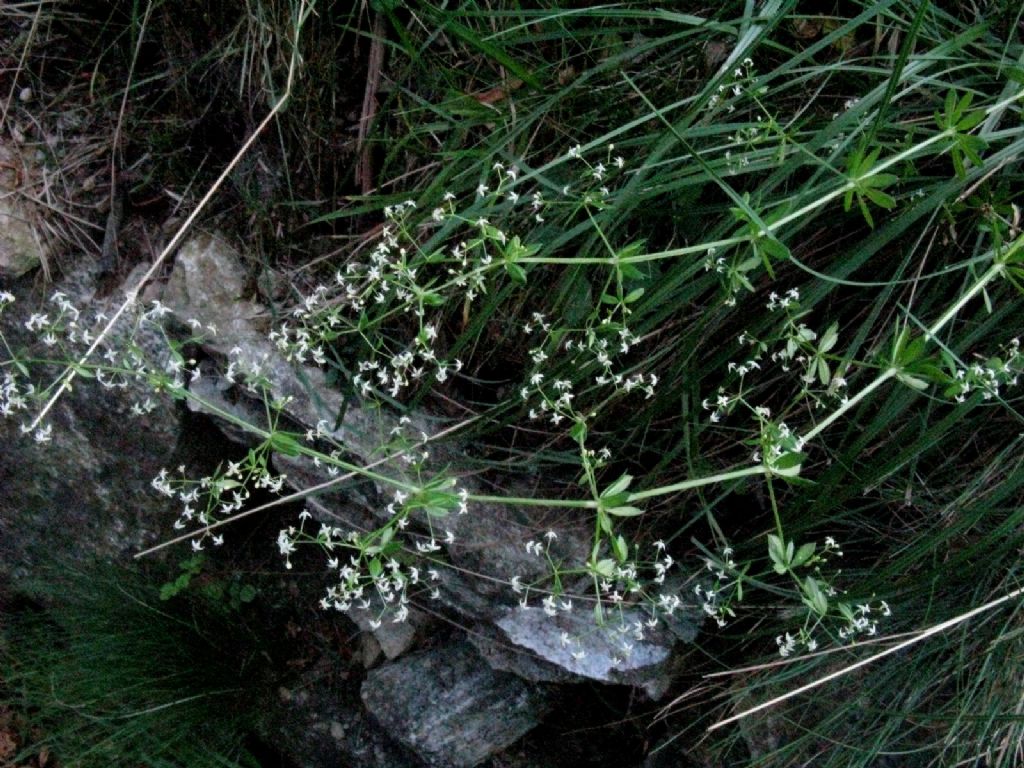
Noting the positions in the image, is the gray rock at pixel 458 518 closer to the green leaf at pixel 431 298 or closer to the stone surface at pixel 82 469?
the stone surface at pixel 82 469

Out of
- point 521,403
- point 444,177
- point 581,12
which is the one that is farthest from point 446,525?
point 581,12

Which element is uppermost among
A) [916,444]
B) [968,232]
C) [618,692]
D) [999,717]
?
[968,232]

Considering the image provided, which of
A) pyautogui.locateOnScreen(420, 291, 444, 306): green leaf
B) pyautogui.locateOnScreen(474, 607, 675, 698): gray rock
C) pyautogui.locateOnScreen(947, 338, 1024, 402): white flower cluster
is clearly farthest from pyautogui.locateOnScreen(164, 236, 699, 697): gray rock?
pyautogui.locateOnScreen(947, 338, 1024, 402): white flower cluster

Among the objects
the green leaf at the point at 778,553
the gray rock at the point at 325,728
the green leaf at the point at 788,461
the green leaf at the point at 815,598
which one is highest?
the green leaf at the point at 788,461

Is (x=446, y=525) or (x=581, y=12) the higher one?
(x=581, y=12)

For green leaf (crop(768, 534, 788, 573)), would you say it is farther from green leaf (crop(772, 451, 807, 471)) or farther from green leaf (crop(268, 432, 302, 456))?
green leaf (crop(268, 432, 302, 456))

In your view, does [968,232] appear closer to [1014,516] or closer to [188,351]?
[1014,516]

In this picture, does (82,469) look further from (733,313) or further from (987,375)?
(987,375)

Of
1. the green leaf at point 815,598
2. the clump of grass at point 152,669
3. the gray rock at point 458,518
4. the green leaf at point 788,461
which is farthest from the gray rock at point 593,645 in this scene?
the clump of grass at point 152,669

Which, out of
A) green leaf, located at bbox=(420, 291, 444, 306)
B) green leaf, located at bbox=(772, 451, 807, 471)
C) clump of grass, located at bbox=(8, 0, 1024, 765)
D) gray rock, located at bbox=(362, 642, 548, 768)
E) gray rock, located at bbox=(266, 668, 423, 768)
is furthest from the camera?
gray rock, located at bbox=(266, 668, 423, 768)
